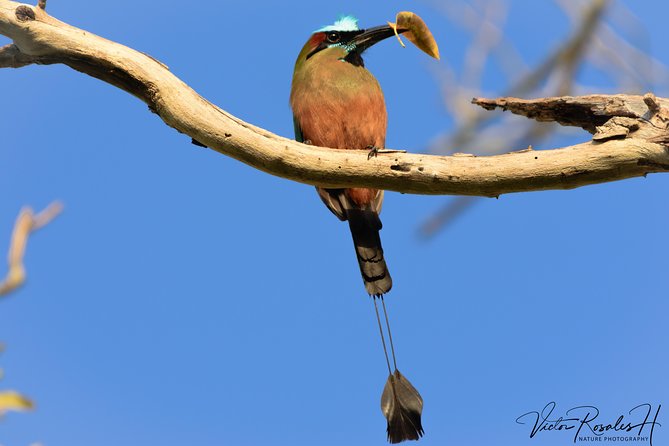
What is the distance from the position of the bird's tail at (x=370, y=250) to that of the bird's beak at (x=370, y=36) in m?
1.20

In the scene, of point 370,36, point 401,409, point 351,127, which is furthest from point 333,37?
point 401,409

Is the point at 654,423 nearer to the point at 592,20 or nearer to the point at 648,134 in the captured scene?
the point at 648,134

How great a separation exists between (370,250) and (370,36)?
1.51 metres

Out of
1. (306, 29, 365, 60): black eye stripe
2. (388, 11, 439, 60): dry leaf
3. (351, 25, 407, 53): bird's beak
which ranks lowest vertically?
(388, 11, 439, 60): dry leaf

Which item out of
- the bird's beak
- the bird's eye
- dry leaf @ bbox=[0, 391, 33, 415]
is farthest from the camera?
the bird's eye

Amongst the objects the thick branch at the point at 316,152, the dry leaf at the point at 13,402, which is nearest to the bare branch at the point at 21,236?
the dry leaf at the point at 13,402

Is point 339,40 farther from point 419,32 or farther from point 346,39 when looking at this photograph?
point 419,32

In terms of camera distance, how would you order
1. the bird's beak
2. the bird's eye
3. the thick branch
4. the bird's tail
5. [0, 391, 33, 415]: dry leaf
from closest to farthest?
[0, 391, 33, 415]: dry leaf
the thick branch
the bird's tail
the bird's beak
the bird's eye

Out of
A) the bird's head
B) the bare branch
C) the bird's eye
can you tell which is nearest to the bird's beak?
the bird's head

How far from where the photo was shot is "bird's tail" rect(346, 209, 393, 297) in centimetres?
443

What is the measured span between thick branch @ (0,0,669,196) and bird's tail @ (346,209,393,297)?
1158mm

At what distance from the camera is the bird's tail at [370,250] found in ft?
14.5

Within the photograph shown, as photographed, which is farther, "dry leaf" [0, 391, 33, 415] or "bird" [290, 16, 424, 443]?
"bird" [290, 16, 424, 443]

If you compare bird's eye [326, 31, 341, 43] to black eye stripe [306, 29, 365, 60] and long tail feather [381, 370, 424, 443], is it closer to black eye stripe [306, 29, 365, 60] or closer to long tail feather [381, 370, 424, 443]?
black eye stripe [306, 29, 365, 60]
